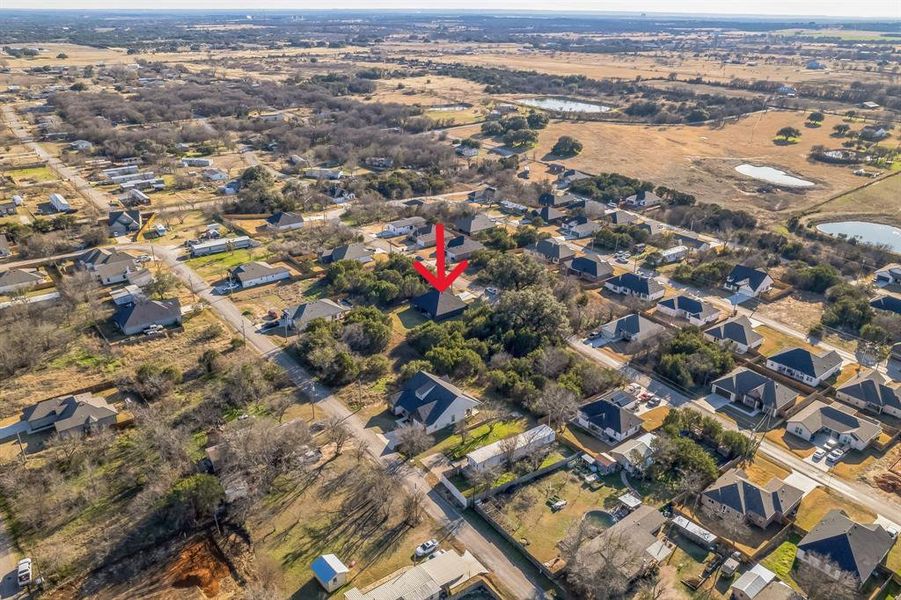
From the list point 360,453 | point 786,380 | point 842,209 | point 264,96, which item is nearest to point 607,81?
point 264,96

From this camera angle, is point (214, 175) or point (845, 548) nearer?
point (845, 548)

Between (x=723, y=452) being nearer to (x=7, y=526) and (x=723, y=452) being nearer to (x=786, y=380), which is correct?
(x=786, y=380)

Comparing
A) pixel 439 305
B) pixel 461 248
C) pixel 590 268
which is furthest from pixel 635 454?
pixel 461 248

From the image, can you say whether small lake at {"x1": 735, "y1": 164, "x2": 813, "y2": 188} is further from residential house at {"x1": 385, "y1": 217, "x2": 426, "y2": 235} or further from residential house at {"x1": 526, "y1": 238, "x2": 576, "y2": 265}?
residential house at {"x1": 385, "y1": 217, "x2": 426, "y2": 235}

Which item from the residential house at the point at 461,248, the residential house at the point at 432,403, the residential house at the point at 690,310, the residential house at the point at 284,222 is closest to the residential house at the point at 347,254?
the residential house at the point at 461,248

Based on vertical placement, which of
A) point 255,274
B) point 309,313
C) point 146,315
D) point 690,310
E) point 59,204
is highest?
point 690,310

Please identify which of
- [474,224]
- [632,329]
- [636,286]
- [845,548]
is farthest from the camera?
[474,224]

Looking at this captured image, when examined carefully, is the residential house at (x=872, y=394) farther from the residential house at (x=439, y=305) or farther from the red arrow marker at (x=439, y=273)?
the red arrow marker at (x=439, y=273)

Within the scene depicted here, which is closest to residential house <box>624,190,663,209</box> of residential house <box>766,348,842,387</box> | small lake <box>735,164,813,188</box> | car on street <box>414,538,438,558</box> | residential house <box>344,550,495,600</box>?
small lake <box>735,164,813,188</box>

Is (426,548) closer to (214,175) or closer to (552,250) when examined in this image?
(552,250)
